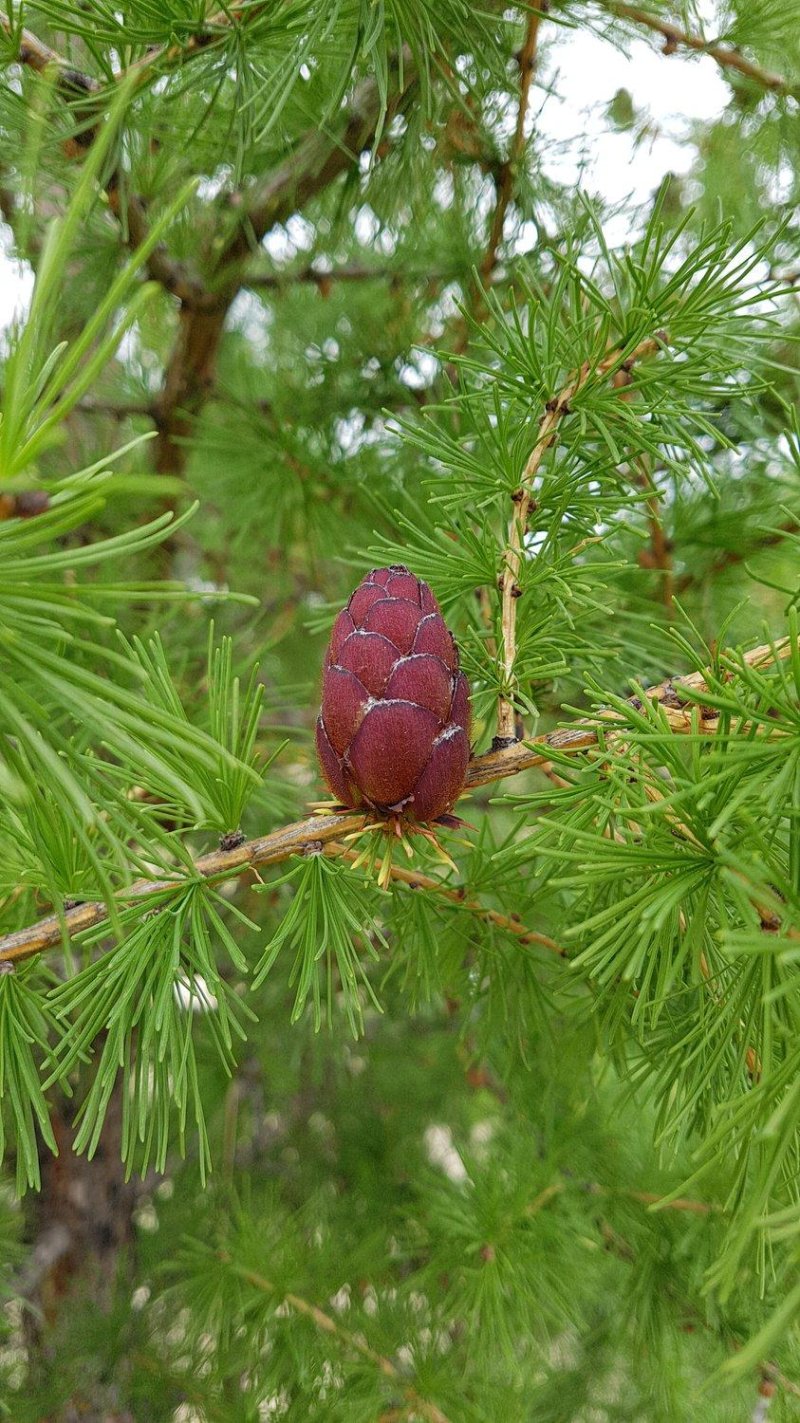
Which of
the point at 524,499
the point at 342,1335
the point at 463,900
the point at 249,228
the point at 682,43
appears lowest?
the point at 342,1335

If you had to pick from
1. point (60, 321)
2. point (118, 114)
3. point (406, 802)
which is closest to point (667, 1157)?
point (406, 802)

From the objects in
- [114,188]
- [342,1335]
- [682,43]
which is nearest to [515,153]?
[682,43]

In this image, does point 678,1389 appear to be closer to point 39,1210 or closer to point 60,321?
point 39,1210

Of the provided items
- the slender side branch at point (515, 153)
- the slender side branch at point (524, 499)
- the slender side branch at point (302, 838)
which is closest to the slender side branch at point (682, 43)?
the slender side branch at point (515, 153)

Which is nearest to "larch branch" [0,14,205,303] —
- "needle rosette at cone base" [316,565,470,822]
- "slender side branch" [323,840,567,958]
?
"needle rosette at cone base" [316,565,470,822]

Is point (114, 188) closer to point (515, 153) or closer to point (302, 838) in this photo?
point (515, 153)

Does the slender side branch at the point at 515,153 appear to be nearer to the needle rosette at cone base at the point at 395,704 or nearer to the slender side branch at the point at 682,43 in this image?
the slender side branch at the point at 682,43

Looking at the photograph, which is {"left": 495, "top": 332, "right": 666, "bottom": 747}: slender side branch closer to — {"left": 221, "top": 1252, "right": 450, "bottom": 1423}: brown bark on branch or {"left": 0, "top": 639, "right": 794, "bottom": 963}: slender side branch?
{"left": 0, "top": 639, "right": 794, "bottom": 963}: slender side branch

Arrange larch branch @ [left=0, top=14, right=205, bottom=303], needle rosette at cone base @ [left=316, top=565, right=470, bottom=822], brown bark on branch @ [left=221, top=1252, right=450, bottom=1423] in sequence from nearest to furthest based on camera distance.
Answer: needle rosette at cone base @ [left=316, top=565, right=470, bottom=822] → larch branch @ [left=0, top=14, right=205, bottom=303] → brown bark on branch @ [left=221, top=1252, right=450, bottom=1423]
